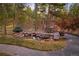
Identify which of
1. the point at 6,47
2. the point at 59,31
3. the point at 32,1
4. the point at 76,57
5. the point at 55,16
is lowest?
the point at 76,57

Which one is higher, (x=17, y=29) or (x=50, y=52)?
(x=17, y=29)

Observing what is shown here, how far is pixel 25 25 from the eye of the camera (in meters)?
1.43

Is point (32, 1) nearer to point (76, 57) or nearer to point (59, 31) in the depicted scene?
point (59, 31)

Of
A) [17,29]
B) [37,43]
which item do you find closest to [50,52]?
[37,43]

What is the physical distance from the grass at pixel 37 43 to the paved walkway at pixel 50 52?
4 centimetres

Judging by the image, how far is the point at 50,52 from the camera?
1429 mm

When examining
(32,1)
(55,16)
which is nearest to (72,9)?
(55,16)

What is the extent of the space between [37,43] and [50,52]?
0.53ft

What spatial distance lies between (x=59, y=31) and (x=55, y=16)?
0.16 meters

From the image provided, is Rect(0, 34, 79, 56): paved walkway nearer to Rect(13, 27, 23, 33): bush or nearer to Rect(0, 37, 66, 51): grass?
Rect(0, 37, 66, 51): grass

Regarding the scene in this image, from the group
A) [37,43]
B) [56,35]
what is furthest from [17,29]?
[56,35]

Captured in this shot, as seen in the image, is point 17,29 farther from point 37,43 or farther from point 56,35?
point 56,35

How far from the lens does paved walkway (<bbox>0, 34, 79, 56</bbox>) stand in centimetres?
141

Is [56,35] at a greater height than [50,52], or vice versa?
[56,35]
